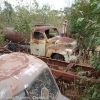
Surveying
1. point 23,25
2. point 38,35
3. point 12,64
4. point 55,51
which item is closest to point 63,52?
point 55,51

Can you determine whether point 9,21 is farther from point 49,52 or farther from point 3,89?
point 3,89

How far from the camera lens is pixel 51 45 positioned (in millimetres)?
7969

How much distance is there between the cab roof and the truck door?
540 cm

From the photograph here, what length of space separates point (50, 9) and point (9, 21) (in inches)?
127

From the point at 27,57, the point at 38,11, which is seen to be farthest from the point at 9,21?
the point at 27,57

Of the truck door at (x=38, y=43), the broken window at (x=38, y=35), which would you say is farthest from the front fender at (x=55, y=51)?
the broken window at (x=38, y=35)

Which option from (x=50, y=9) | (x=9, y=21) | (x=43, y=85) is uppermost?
(x=50, y=9)

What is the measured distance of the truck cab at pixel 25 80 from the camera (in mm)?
1846

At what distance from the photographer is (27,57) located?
105 inches

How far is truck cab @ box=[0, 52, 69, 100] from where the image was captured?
6.06 ft

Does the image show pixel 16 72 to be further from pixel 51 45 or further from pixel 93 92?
pixel 51 45

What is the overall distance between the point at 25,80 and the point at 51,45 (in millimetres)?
5969

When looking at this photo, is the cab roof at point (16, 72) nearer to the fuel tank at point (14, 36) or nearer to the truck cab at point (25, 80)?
the truck cab at point (25, 80)

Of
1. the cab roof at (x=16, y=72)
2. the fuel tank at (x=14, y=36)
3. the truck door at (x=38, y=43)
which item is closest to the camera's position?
the cab roof at (x=16, y=72)
